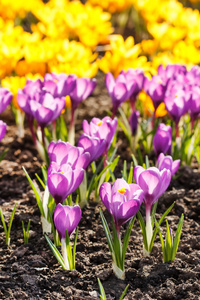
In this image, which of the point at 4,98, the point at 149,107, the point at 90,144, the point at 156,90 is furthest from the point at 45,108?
the point at 149,107

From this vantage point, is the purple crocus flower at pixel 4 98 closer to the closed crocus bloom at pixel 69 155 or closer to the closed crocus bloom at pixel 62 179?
the closed crocus bloom at pixel 69 155

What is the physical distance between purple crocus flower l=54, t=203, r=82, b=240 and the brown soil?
0.67ft

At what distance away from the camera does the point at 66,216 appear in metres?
1.44

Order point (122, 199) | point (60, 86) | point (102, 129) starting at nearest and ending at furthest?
point (122, 199) → point (102, 129) → point (60, 86)

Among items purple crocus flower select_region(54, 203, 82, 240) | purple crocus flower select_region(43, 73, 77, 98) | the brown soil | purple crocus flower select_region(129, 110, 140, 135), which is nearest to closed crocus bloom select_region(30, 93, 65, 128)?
purple crocus flower select_region(43, 73, 77, 98)

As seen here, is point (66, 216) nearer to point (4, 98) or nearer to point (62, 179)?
point (62, 179)

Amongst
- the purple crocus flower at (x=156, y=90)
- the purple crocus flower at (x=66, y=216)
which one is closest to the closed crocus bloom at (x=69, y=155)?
the purple crocus flower at (x=66, y=216)

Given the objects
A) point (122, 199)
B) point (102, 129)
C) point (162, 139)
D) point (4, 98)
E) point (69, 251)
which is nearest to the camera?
point (122, 199)

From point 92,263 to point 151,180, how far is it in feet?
1.39

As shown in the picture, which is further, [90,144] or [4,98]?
[4,98]

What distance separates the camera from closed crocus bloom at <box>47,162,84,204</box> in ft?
4.75

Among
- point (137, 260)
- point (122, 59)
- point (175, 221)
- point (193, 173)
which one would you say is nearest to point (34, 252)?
point (137, 260)

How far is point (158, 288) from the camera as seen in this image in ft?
4.94

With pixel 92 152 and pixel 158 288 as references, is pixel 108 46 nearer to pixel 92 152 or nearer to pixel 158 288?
pixel 92 152
